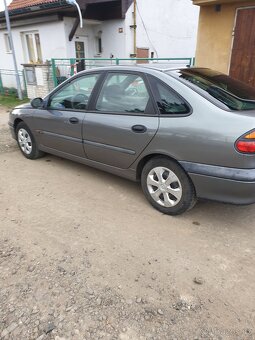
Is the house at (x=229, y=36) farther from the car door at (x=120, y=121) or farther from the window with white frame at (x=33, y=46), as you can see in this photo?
the window with white frame at (x=33, y=46)

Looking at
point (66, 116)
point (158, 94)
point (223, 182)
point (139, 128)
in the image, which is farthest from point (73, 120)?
point (223, 182)

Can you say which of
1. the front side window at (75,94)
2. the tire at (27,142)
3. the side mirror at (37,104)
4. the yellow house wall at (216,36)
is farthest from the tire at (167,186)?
the yellow house wall at (216,36)

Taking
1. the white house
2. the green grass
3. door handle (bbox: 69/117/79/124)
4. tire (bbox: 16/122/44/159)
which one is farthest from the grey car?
the white house

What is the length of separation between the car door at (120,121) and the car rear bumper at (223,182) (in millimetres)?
648

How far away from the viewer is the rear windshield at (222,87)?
2936 millimetres

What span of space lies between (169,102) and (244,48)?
461 centimetres

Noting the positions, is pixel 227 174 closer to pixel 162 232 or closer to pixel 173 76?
pixel 162 232

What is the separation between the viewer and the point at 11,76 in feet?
45.4

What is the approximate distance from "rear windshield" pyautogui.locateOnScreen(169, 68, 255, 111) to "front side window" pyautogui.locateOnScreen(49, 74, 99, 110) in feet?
3.95

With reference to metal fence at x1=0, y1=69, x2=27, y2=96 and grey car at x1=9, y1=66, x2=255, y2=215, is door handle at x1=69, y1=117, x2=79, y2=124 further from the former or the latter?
metal fence at x1=0, y1=69, x2=27, y2=96

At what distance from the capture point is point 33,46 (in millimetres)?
13227

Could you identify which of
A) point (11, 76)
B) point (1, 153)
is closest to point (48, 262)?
point (1, 153)

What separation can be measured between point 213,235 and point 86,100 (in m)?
2.34

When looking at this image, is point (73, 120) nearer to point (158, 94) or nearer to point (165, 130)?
point (158, 94)
